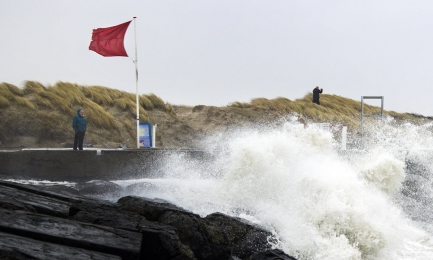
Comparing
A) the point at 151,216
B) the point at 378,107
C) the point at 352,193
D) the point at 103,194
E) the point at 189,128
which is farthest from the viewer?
the point at 378,107

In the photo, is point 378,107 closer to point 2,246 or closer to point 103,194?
point 103,194

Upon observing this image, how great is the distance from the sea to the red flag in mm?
5262

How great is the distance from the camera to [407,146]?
19406 millimetres

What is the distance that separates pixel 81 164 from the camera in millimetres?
16484

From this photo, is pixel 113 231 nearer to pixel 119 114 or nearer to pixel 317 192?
pixel 317 192

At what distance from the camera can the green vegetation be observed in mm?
24781

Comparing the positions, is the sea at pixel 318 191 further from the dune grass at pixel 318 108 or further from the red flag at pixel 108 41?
the dune grass at pixel 318 108

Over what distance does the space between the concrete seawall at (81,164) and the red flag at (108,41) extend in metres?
4.96

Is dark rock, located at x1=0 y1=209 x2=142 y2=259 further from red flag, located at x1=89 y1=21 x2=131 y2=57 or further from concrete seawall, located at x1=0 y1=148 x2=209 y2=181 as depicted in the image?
red flag, located at x1=89 y1=21 x2=131 y2=57

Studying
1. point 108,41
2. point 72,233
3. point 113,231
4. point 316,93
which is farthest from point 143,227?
point 316,93

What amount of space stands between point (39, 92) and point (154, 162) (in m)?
12.8

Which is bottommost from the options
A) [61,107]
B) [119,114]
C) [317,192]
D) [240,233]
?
Result: [240,233]

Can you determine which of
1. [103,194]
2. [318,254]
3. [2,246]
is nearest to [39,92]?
[103,194]

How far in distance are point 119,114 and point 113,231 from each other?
75.9 ft
